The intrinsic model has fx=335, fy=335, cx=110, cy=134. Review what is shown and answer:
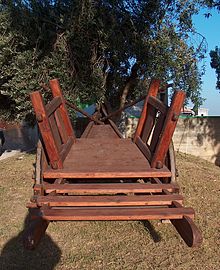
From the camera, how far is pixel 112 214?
8.27ft

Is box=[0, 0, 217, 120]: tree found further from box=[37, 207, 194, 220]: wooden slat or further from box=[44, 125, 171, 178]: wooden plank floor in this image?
box=[37, 207, 194, 220]: wooden slat

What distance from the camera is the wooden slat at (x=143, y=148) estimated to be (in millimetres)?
3840

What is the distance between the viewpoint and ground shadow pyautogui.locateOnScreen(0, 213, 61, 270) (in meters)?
3.65

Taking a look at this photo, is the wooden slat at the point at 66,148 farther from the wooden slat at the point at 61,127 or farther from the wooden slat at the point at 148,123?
the wooden slat at the point at 148,123

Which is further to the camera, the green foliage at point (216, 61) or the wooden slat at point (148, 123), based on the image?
the green foliage at point (216, 61)

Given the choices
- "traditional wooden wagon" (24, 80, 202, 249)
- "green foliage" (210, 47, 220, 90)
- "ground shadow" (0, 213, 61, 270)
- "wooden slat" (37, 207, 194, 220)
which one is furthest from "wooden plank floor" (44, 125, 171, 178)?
"green foliage" (210, 47, 220, 90)

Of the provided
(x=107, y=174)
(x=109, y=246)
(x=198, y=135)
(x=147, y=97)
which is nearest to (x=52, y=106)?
(x=107, y=174)

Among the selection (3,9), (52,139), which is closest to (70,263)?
(52,139)

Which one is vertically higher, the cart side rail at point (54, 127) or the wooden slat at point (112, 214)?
the cart side rail at point (54, 127)

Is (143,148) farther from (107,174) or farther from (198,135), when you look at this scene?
(198,135)

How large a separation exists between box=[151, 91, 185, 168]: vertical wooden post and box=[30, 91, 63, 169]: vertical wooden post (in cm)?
101

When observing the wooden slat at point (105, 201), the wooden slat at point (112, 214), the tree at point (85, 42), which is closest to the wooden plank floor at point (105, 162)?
the wooden slat at point (105, 201)

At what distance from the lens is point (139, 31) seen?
317 inches

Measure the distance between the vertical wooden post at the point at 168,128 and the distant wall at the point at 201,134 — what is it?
30.1ft
